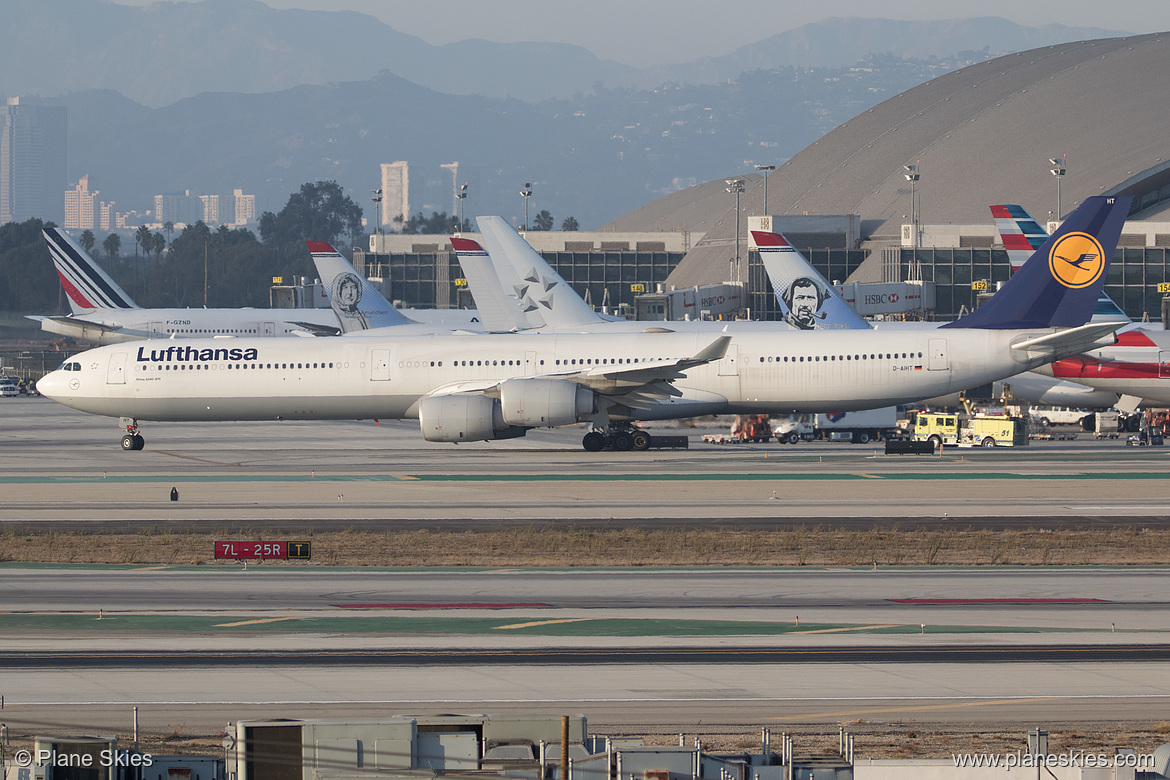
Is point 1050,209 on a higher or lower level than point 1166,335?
higher

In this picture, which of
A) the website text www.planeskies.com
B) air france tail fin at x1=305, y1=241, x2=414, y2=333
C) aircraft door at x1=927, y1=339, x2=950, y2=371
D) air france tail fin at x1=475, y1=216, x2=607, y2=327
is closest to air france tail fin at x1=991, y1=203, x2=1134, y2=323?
aircraft door at x1=927, y1=339, x2=950, y2=371

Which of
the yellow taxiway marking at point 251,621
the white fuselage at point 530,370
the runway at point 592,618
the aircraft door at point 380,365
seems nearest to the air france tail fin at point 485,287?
the white fuselage at point 530,370

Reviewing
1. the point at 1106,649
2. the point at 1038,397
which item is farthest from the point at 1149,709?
the point at 1038,397

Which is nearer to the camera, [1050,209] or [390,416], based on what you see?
[390,416]

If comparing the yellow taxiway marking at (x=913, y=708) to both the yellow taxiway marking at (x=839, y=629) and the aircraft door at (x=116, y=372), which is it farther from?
the aircraft door at (x=116, y=372)

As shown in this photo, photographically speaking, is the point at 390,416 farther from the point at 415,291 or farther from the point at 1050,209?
the point at 415,291

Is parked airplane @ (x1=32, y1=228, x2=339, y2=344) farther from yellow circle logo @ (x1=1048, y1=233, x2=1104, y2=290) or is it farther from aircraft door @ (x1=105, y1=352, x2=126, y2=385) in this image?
yellow circle logo @ (x1=1048, y1=233, x2=1104, y2=290)

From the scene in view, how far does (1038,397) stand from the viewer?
6469cm

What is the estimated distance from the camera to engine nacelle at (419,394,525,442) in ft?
148

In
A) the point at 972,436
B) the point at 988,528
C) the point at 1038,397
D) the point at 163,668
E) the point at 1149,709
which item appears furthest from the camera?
the point at 1038,397

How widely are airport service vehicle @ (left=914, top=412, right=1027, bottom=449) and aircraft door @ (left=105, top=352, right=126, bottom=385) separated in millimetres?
30492

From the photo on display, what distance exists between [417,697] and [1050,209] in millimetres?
110496

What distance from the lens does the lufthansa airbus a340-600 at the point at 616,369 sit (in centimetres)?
4606

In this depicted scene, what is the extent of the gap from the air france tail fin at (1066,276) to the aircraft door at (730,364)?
8494mm
